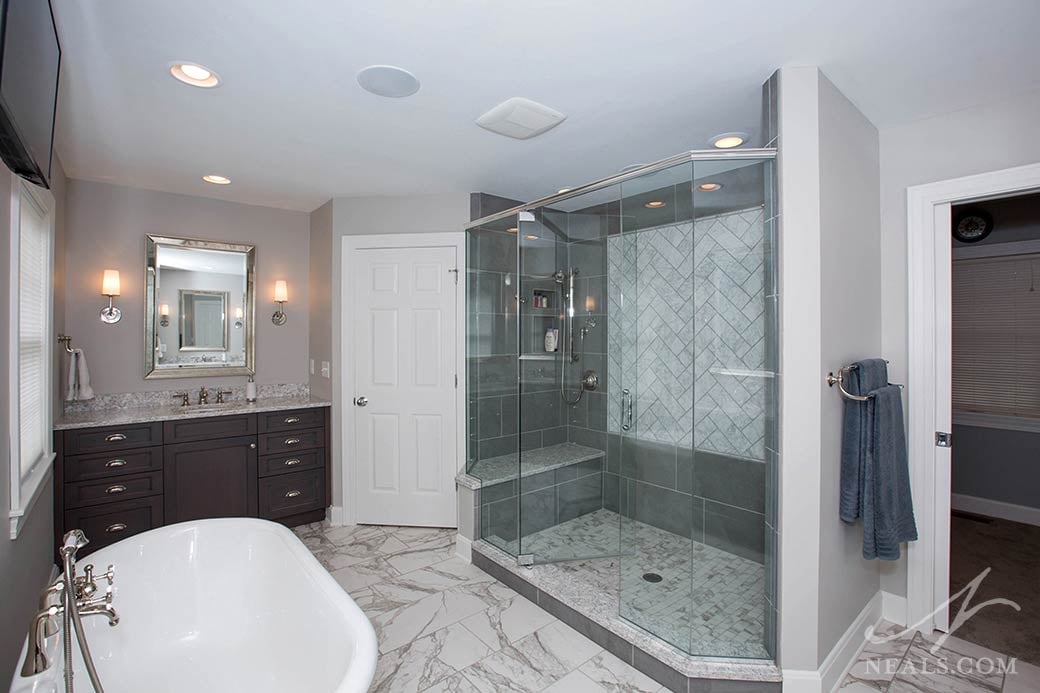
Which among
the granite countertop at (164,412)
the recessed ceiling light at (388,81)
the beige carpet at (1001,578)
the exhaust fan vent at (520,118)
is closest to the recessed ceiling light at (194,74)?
the recessed ceiling light at (388,81)

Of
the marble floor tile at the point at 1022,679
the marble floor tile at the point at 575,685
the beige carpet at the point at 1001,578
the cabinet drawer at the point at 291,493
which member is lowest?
the marble floor tile at the point at 575,685

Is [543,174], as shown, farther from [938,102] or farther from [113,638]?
[113,638]

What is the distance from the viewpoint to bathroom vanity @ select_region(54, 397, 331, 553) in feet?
Result: 9.51

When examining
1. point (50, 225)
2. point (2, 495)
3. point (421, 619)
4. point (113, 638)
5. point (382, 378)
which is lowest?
point (421, 619)

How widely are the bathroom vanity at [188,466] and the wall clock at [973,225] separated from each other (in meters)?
5.17

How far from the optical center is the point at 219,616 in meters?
2.13

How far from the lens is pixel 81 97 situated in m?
2.16

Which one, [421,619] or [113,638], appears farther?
[421,619]

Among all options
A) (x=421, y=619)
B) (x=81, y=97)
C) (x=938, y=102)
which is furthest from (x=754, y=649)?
(x=81, y=97)

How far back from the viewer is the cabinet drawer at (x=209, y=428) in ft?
10.5

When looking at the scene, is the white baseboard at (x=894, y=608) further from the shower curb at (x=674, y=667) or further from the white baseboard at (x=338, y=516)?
the white baseboard at (x=338, y=516)

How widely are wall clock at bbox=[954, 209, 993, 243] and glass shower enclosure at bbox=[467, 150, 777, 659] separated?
3.07 meters

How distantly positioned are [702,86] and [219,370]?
376 centimetres

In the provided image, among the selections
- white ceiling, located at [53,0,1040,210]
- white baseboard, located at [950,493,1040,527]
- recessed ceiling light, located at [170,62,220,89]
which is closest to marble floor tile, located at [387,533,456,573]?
white ceiling, located at [53,0,1040,210]
